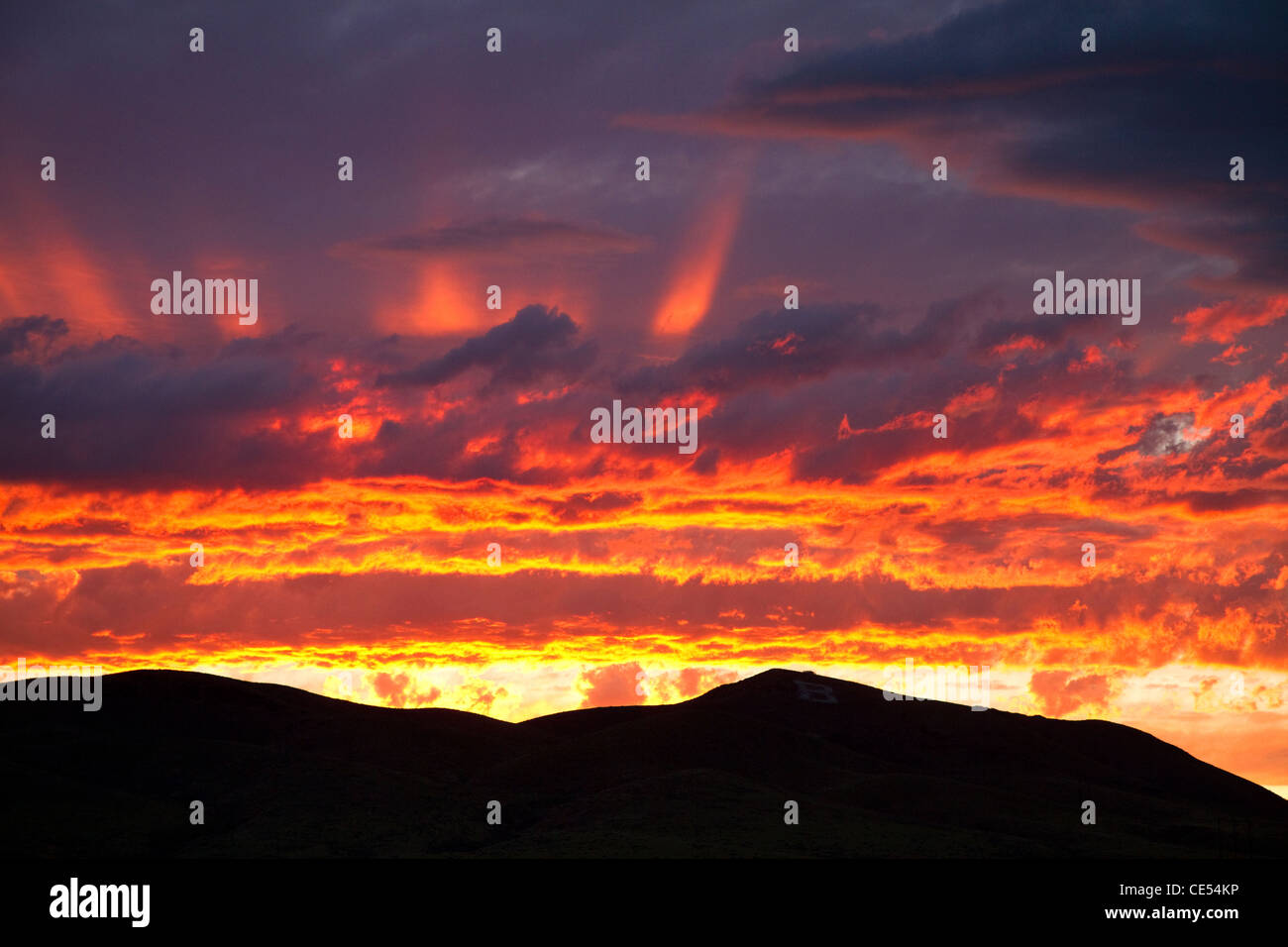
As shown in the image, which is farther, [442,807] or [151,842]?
[442,807]

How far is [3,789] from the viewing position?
181125mm
